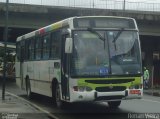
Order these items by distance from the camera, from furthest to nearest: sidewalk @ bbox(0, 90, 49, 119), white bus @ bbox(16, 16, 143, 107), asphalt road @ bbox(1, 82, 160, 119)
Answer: asphalt road @ bbox(1, 82, 160, 119) < white bus @ bbox(16, 16, 143, 107) < sidewalk @ bbox(0, 90, 49, 119)

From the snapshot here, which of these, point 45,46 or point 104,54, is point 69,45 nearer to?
point 104,54

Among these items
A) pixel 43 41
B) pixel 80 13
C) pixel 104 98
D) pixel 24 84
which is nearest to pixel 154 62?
pixel 80 13

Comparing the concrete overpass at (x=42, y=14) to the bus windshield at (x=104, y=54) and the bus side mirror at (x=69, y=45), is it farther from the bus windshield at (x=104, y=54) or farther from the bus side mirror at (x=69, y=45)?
the bus side mirror at (x=69, y=45)

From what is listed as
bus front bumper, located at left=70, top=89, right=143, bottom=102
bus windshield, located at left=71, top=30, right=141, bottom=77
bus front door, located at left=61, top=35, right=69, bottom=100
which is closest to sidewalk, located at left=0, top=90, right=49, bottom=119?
bus front door, located at left=61, top=35, right=69, bottom=100

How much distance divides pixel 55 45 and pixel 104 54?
2570mm

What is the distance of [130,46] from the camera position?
599 inches

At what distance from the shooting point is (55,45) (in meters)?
16.9

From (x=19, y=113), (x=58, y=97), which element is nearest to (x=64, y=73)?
(x=58, y=97)

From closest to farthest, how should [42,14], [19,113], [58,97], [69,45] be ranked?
[69,45]
[19,113]
[58,97]
[42,14]

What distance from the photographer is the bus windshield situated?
14688 millimetres

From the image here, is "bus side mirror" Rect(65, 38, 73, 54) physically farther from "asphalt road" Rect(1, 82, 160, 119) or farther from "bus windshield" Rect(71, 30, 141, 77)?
"asphalt road" Rect(1, 82, 160, 119)

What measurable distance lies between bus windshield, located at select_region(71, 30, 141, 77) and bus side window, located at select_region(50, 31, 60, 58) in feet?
5.48

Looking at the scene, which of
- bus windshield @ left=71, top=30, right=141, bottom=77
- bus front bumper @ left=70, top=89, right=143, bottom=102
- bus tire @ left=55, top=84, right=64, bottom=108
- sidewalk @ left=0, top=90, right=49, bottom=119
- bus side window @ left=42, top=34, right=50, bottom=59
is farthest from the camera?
bus side window @ left=42, top=34, right=50, bottom=59

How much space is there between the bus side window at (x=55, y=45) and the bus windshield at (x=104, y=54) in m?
1.67
